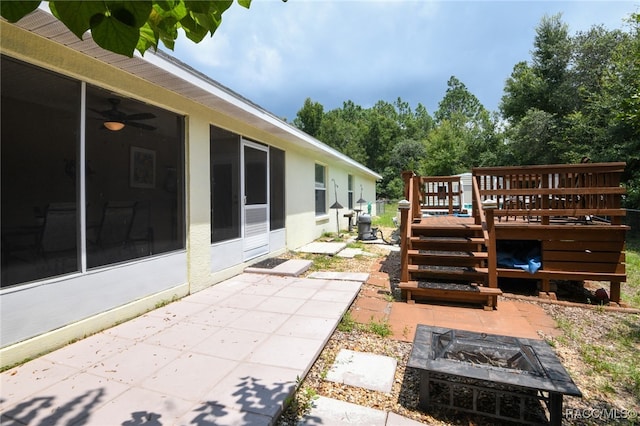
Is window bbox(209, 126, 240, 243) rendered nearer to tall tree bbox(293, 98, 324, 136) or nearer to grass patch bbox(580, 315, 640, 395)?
grass patch bbox(580, 315, 640, 395)

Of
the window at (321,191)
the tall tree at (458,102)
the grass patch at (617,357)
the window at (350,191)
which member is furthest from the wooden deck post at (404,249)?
the tall tree at (458,102)

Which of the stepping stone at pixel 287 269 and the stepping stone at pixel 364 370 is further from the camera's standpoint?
the stepping stone at pixel 287 269

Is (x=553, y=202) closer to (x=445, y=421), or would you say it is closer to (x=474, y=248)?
(x=474, y=248)

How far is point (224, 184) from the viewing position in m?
4.71

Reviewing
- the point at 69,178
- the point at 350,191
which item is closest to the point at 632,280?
the point at 69,178

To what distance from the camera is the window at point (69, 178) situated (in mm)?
2334

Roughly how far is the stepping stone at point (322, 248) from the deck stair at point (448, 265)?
2.36 m

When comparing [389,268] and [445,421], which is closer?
[445,421]

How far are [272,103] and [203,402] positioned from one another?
3135 centimetres

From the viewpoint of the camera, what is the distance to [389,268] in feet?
19.0

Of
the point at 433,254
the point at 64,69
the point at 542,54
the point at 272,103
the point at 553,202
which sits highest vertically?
the point at 272,103

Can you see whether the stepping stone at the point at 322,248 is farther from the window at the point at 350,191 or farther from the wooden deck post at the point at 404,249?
the window at the point at 350,191

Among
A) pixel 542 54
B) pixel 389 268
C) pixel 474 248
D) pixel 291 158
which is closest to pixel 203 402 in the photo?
pixel 474 248

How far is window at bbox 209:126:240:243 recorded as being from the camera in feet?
14.7
